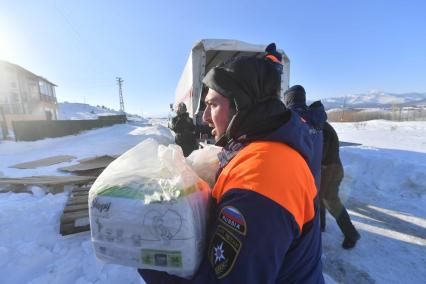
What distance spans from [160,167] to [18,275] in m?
2.68

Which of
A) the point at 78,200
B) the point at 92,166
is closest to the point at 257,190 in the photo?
the point at 78,200

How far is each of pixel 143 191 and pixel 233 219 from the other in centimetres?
36

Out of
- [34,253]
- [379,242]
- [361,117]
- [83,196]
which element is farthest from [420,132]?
[361,117]

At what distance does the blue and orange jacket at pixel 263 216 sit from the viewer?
0.75 meters

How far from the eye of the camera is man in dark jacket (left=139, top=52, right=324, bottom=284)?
76cm

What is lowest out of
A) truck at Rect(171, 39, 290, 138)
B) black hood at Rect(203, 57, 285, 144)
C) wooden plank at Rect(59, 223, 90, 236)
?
wooden plank at Rect(59, 223, 90, 236)

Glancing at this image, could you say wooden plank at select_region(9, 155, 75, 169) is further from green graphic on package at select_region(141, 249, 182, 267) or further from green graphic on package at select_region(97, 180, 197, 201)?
green graphic on package at select_region(141, 249, 182, 267)

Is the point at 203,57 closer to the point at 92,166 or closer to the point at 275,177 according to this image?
the point at 92,166

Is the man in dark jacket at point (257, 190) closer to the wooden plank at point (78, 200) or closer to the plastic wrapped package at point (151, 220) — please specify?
the plastic wrapped package at point (151, 220)

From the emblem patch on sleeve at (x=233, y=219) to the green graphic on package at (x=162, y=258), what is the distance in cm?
21

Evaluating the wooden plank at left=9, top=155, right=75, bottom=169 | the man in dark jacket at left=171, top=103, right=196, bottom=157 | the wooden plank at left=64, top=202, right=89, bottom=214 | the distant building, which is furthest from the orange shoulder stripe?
the distant building

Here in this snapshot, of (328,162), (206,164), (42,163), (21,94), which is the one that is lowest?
(42,163)

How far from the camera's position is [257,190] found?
0.77 m

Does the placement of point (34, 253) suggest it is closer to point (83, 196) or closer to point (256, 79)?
point (83, 196)
